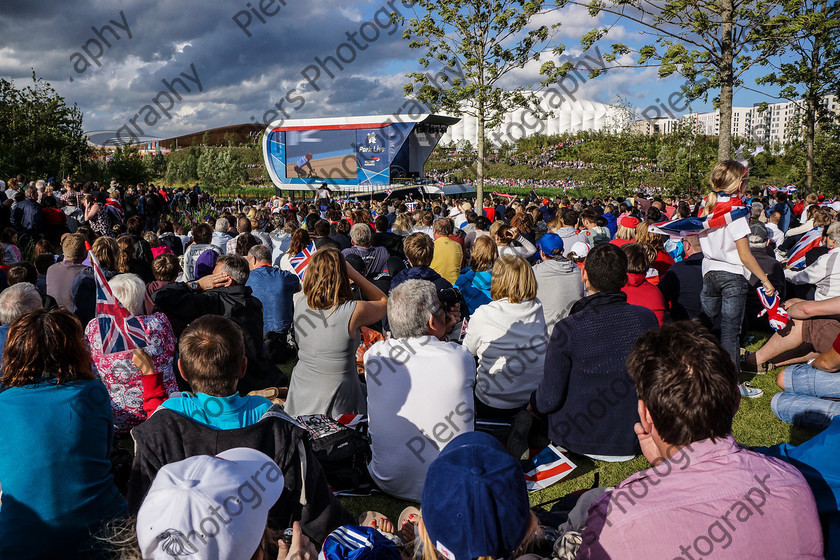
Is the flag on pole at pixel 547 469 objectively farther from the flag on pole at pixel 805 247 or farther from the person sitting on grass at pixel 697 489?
the flag on pole at pixel 805 247

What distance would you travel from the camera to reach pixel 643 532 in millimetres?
1820

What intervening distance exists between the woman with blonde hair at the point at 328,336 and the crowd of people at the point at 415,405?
2 cm

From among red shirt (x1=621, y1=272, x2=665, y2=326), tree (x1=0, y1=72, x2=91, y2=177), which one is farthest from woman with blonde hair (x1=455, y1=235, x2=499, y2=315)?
tree (x1=0, y1=72, x2=91, y2=177)

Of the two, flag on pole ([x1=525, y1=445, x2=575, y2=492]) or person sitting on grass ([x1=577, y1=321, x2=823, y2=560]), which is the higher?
person sitting on grass ([x1=577, y1=321, x2=823, y2=560])

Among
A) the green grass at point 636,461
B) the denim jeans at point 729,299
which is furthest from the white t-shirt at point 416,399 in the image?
the denim jeans at point 729,299

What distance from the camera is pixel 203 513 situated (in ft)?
5.03

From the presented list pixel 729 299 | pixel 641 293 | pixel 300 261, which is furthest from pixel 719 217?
pixel 300 261

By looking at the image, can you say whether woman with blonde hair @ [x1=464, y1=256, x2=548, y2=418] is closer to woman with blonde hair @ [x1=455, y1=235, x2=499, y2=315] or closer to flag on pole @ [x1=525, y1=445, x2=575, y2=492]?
flag on pole @ [x1=525, y1=445, x2=575, y2=492]

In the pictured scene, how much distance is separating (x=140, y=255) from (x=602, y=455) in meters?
6.33

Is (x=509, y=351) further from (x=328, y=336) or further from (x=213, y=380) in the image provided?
(x=213, y=380)

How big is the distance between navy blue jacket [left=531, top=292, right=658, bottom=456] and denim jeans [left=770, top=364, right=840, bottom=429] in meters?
1.71

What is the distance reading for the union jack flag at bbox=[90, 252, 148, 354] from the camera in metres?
4.23

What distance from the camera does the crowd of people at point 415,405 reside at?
1.78 m

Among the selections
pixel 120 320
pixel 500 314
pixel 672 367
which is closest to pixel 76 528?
pixel 120 320
